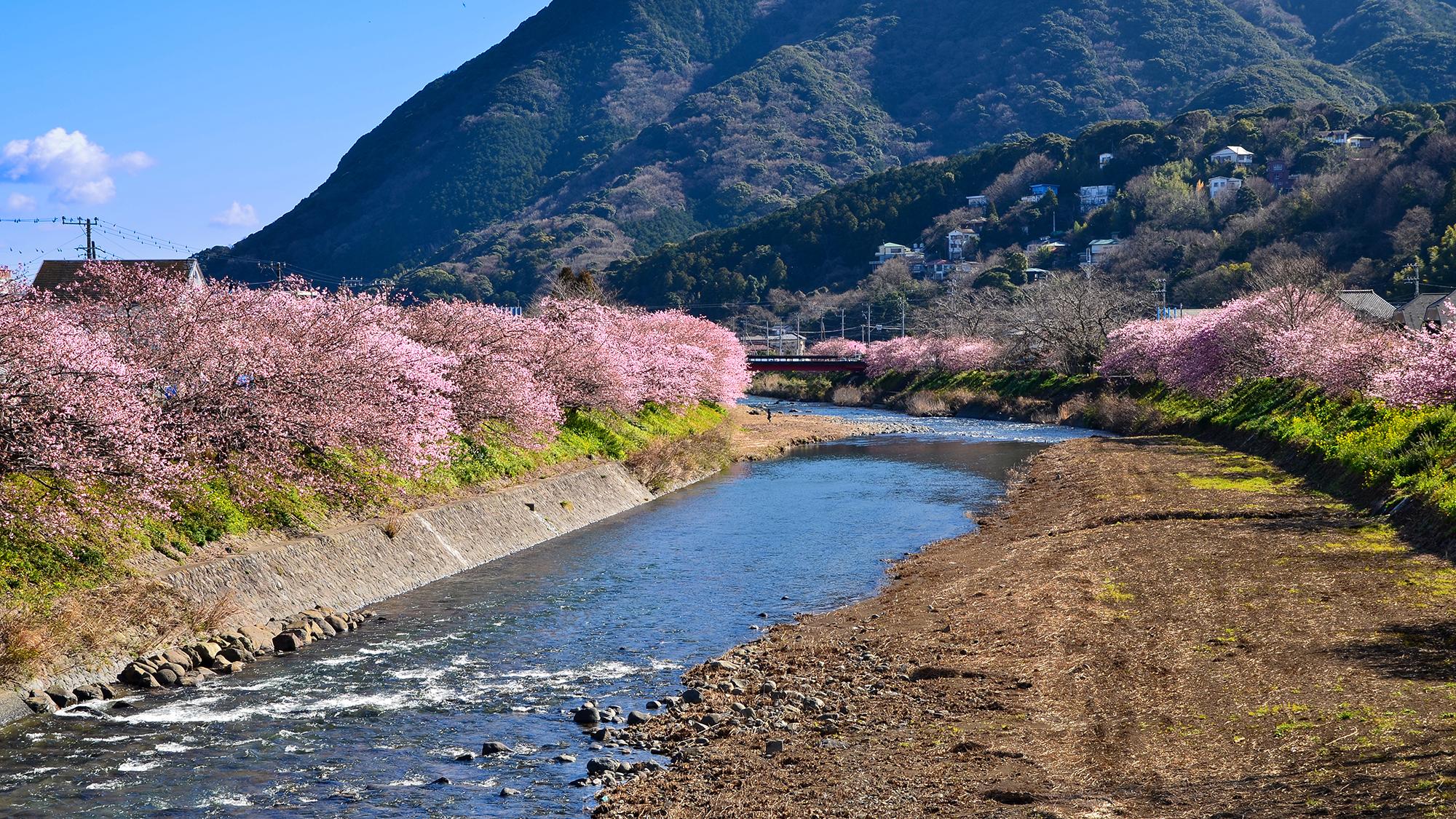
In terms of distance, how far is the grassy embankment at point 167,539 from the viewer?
19.9 meters

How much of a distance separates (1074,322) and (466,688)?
90.5 meters

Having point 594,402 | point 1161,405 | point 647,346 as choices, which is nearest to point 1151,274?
point 1161,405

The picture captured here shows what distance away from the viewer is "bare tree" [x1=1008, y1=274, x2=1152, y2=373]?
103 meters

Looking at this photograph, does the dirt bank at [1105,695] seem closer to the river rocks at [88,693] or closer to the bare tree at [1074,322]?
the river rocks at [88,693]

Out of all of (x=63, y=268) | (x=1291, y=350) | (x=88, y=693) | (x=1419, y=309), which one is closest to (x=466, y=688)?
(x=88, y=693)

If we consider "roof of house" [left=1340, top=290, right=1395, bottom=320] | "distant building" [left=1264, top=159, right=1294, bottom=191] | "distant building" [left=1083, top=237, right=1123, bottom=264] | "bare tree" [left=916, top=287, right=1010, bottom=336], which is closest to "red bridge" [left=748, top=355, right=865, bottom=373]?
"bare tree" [left=916, top=287, right=1010, bottom=336]

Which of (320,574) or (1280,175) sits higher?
(1280,175)

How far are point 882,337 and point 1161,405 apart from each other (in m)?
122

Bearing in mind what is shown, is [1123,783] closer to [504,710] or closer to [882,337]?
[504,710]

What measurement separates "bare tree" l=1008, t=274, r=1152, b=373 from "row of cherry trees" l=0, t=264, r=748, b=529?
65241 mm

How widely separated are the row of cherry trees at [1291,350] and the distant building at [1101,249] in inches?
3721

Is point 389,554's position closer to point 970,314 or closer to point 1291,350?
point 1291,350

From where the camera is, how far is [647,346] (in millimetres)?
70375

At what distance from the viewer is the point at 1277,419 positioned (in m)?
55.6
